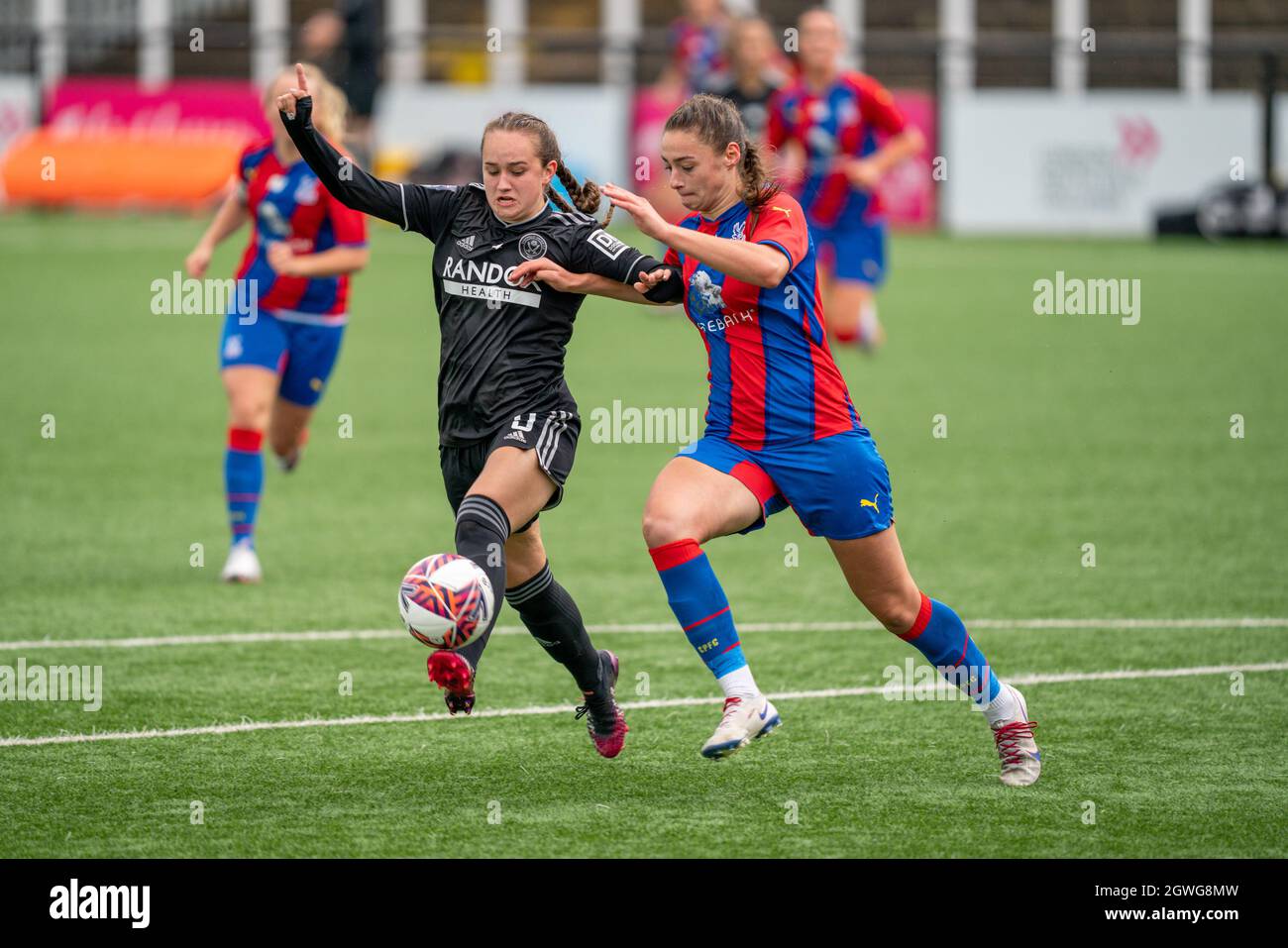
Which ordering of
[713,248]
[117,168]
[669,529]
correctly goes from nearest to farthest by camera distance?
[713,248]
[669,529]
[117,168]

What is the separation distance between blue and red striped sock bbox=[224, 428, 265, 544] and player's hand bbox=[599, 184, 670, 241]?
164 inches

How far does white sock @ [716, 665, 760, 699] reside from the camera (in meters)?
5.44

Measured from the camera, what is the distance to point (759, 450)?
5617 mm

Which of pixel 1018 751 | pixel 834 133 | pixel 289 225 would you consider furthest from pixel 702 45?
pixel 1018 751

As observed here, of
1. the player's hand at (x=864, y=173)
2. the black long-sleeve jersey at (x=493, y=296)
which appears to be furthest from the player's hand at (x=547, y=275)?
the player's hand at (x=864, y=173)

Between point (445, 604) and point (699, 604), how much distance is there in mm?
796

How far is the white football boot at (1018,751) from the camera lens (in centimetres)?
566

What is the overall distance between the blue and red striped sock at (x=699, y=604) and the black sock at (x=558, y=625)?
0.50m

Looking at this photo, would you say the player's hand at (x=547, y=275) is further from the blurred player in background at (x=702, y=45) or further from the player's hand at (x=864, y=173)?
the blurred player in background at (x=702, y=45)

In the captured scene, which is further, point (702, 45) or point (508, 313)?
point (702, 45)

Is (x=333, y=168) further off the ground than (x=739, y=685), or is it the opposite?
(x=333, y=168)

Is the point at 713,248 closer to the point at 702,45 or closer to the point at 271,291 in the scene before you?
the point at 271,291
